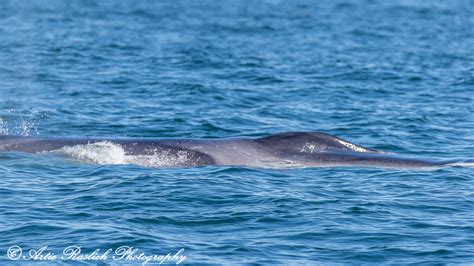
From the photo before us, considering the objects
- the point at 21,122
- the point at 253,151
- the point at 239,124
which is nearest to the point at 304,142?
the point at 253,151

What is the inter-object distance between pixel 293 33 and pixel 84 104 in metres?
21.3

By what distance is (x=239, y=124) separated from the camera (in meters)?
25.3

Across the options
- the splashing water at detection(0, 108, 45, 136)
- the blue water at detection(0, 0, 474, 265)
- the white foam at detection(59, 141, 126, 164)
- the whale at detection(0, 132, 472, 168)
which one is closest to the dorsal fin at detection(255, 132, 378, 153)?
the whale at detection(0, 132, 472, 168)

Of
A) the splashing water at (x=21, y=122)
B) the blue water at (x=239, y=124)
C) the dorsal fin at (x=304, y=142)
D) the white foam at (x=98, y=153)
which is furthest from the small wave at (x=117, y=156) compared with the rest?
the splashing water at (x=21, y=122)

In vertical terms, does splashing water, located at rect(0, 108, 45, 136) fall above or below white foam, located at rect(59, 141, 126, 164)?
below

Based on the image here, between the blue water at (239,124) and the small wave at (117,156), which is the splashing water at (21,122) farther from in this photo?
the small wave at (117,156)

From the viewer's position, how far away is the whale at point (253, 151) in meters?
19.7

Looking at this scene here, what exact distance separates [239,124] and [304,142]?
538cm

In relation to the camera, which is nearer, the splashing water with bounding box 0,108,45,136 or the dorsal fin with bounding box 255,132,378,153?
the dorsal fin with bounding box 255,132,378,153

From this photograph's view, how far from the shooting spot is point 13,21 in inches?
1957

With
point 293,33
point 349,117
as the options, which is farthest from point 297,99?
point 293,33

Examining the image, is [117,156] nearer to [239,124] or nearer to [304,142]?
[304,142]

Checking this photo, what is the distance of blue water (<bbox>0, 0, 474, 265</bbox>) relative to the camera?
15078 mm

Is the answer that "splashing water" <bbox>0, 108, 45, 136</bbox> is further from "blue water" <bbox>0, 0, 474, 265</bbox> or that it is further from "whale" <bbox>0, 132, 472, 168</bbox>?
"whale" <bbox>0, 132, 472, 168</bbox>
